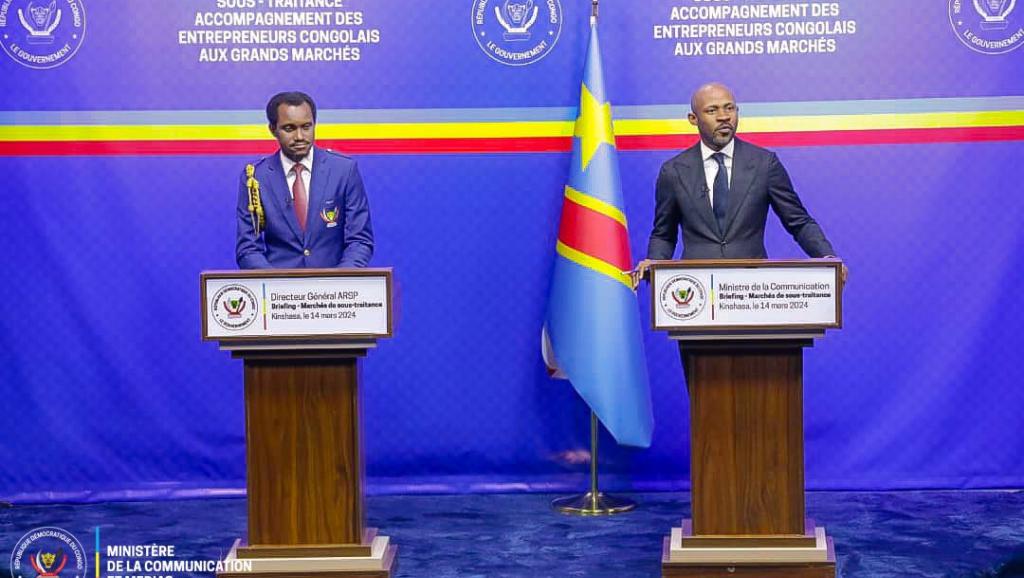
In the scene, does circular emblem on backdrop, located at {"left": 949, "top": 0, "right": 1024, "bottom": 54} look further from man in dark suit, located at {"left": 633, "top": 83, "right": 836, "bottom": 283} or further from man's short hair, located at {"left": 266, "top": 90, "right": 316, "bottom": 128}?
man's short hair, located at {"left": 266, "top": 90, "right": 316, "bottom": 128}

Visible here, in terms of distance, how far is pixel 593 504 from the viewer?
5.72 m

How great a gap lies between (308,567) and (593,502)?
5.41 ft

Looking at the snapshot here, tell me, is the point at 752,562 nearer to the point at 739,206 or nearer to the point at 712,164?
the point at 739,206

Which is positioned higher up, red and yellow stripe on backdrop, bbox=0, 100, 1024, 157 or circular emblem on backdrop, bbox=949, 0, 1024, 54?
circular emblem on backdrop, bbox=949, 0, 1024, 54

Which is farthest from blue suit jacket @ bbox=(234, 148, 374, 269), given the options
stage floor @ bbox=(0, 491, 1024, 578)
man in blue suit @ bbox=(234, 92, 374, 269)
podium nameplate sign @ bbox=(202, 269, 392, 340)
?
stage floor @ bbox=(0, 491, 1024, 578)

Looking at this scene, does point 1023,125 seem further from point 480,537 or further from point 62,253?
point 62,253

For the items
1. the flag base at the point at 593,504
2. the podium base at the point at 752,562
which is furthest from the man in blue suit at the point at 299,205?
the flag base at the point at 593,504

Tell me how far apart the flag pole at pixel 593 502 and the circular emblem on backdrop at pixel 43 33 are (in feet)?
9.26

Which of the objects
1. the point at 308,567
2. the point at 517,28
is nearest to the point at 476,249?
the point at 517,28

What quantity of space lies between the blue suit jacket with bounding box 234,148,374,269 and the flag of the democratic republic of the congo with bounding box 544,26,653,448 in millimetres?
1195

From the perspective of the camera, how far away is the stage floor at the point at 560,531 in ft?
15.5

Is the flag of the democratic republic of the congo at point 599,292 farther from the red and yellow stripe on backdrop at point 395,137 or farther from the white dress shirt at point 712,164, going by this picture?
the white dress shirt at point 712,164

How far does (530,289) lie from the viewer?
611 cm

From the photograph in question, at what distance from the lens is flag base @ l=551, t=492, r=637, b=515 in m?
5.67
